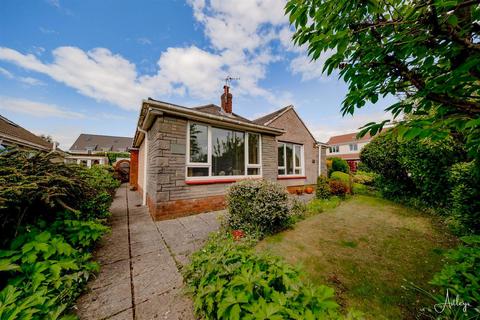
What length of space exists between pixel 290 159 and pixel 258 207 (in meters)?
6.82

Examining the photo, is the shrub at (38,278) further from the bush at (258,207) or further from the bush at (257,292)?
the bush at (258,207)

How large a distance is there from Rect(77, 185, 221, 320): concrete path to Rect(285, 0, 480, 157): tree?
2753mm

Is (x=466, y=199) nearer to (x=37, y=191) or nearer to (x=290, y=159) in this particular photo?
(x=290, y=159)

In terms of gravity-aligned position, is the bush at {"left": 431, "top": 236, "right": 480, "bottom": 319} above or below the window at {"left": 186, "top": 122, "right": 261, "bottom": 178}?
below

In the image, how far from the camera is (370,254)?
9.70 feet

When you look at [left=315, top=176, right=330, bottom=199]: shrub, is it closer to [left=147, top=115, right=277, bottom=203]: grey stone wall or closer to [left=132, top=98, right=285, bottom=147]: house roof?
[left=132, top=98, right=285, bottom=147]: house roof

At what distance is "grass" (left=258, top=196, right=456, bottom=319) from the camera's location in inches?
76.7

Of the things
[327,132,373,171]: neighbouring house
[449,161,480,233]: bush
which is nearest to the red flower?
[449,161,480,233]: bush

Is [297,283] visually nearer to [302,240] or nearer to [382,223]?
[302,240]

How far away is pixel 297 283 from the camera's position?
1.46 m

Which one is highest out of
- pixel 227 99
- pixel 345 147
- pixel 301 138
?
pixel 227 99

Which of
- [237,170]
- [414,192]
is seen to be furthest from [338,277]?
[414,192]

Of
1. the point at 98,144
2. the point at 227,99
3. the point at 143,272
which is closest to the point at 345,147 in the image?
the point at 227,99

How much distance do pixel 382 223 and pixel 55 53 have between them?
47.5 ft
